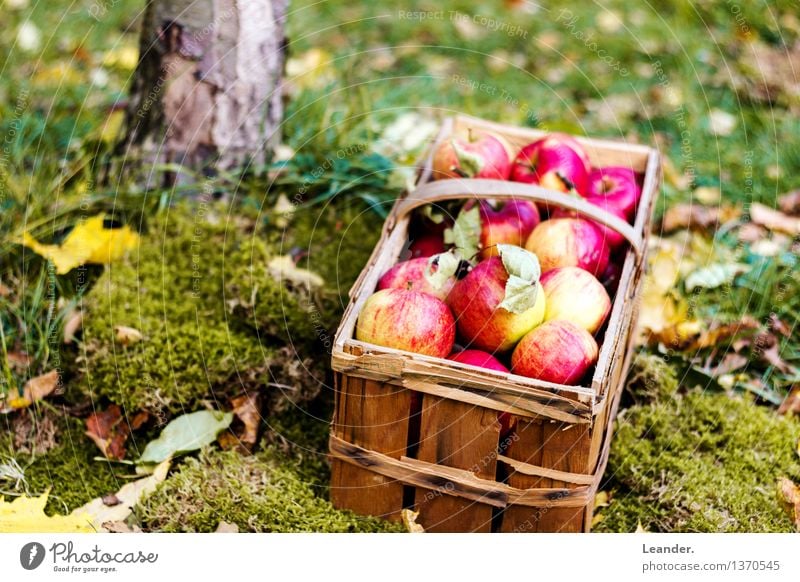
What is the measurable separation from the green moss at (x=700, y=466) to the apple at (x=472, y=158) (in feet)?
2.59

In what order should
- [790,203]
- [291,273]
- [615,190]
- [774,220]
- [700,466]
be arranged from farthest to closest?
[790,203] → [774,220] → [291,273] → [615,190] → [700,466]

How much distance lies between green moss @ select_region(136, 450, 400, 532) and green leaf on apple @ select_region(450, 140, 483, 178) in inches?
37.5

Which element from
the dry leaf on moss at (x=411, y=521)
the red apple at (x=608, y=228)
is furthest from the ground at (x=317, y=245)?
the red apple at (x=608, y=228)

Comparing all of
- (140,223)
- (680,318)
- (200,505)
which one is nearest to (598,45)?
(680,318)

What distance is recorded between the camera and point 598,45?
164 inches

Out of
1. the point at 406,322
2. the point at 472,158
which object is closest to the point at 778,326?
the point at 472,158

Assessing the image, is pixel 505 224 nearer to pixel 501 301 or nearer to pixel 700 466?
pixel 501 301

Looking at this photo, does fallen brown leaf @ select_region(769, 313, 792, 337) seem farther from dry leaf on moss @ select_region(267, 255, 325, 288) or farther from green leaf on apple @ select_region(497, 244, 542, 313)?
dry leaf on moss @ select_region(267, 255, 325, 288)

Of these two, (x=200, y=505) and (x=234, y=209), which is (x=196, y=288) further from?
(x=200, y=505)

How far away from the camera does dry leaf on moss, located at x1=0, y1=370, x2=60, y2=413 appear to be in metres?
2.24

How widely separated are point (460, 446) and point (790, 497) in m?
0.92

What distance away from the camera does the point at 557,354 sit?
69.3 inches

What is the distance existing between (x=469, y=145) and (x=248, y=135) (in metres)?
0.93

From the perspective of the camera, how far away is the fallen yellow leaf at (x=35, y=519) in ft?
6.17
